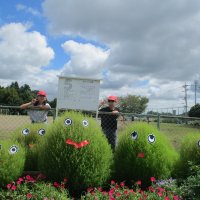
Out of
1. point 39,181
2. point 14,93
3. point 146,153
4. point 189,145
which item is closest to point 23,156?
point 39,181

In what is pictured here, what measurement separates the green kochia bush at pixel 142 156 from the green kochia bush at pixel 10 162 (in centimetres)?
149

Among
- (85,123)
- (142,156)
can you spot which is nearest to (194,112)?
(142,156)

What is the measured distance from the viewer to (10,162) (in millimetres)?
4945

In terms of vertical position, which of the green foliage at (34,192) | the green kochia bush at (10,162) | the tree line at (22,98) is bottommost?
the green foliage at (34,192)

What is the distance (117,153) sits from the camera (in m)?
5.43

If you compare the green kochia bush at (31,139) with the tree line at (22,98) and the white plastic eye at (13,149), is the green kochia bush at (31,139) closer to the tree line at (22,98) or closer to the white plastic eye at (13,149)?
the white plastic eye at (13,149)

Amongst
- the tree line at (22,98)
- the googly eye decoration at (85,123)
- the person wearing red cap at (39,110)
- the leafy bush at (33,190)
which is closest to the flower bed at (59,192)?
the leafy bush at (33,190)

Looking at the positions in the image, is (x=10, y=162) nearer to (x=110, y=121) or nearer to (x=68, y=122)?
(x=68, y=122)

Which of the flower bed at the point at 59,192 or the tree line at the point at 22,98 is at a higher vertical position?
the tree line at the point at 22,98

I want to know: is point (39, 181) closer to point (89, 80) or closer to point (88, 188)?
Result: point (88, 188)

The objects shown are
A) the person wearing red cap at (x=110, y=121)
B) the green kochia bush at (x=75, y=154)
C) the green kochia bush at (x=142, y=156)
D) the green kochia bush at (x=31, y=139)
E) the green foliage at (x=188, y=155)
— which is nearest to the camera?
the green kochia bush at (x=75, y=154)

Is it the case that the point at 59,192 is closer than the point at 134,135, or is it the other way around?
the point at 59,192

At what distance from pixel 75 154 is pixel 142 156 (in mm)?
1042

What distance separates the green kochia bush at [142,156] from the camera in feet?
17.1
